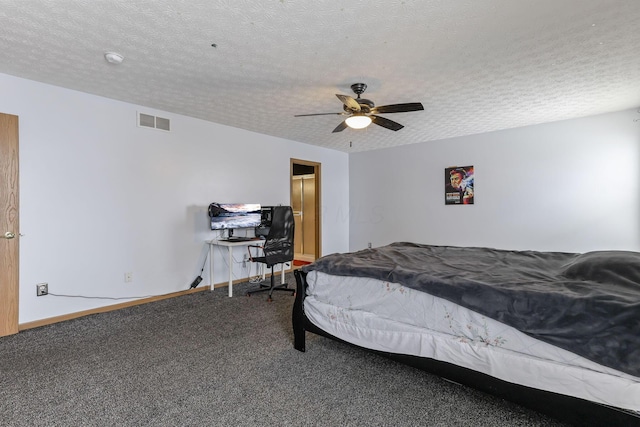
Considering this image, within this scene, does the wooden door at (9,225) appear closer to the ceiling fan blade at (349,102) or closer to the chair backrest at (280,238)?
the chair backrest at (280,238)

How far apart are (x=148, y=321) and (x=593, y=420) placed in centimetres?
339

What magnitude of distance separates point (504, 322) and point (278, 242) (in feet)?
9.36

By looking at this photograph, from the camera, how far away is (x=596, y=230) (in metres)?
4.04

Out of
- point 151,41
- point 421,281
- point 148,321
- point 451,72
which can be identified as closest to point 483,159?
point 451,72

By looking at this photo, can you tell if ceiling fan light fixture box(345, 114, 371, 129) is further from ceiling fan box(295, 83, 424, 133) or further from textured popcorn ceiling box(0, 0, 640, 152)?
textured popcorn ceiling box(0, 0, 640, 152)

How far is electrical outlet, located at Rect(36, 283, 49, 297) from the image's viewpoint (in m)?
3.00

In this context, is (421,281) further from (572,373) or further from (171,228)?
(171,228)

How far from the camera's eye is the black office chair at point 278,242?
3885 mm

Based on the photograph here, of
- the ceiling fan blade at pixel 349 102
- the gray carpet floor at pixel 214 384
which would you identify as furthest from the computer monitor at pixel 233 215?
the ceiling fan blade at pixel 349 102

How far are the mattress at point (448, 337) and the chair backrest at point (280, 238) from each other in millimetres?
1536

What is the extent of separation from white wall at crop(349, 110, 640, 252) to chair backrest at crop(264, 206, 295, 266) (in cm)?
263

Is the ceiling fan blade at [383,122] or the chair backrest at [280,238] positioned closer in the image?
the ceiling fan blade at [383,122]

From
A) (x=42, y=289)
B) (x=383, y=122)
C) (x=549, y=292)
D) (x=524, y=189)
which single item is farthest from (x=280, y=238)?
(x=524, y=189)

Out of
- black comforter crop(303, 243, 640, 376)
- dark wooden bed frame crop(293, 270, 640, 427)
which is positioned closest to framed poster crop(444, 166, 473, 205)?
black comforter crop(303, 243, 640, 376)
